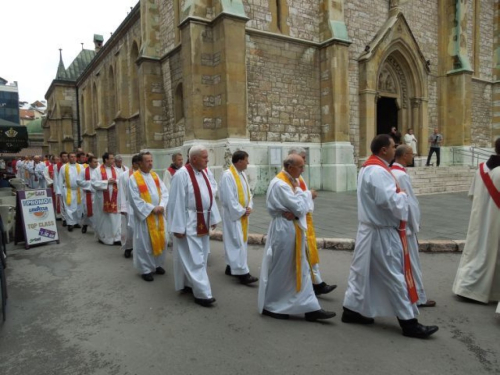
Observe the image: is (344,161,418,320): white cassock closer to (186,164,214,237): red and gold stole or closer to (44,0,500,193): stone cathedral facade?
(186,164,214,237): red and gold stole

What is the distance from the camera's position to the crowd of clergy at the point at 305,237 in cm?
331

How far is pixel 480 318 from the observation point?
3666mm

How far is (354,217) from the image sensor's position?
886cm

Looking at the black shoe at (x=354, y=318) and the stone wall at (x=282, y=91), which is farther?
the stone wall at (x=282, y=91)

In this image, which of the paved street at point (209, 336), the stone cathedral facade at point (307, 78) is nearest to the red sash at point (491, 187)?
the paved street at point (209, 336)

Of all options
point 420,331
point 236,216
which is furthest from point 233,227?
point 420,331

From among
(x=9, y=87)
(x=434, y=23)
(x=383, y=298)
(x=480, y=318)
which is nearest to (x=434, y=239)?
(x=480, y=318)

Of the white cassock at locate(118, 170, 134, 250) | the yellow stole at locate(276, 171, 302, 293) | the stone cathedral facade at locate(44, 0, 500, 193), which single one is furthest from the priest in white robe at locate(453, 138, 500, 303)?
the stone cathedral facade at locate(44, 0, 500, 193)

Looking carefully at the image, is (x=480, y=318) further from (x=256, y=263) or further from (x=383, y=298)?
(x=256, y=263)

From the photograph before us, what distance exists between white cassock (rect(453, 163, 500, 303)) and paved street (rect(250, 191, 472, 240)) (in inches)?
95.9

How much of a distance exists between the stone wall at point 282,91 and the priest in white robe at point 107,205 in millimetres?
6090

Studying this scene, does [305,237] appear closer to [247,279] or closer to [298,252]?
[298,252]

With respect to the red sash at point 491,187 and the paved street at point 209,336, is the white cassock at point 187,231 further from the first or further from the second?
the red sash at point 491,187

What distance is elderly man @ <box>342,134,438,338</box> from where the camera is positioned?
321cm
